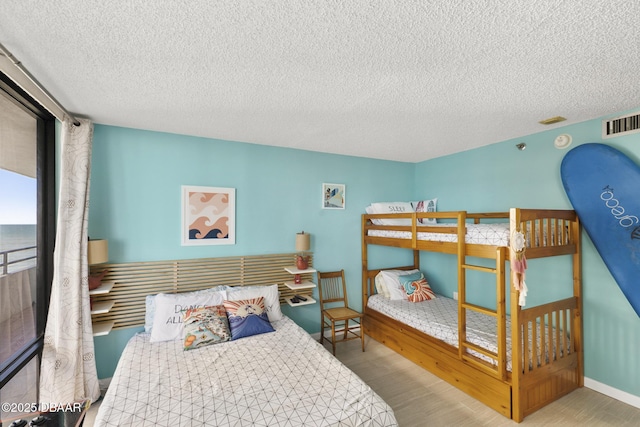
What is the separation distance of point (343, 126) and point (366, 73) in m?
1.08

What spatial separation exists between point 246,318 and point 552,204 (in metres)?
3.41

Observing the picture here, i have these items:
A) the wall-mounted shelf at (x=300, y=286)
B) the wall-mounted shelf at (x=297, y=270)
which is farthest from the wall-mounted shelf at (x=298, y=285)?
the wall-mounted shelf at (x=297, y=270)

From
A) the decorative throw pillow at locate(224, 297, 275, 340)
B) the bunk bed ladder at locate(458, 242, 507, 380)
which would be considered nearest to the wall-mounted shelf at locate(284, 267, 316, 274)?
the decorative throw pillow at locate(224, 297, 275, 340)

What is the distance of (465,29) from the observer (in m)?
1.40

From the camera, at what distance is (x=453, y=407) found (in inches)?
99.5

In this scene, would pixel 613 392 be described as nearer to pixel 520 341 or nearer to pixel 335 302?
pixel 520 341

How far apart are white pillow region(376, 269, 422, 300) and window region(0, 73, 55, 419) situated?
12.1ft

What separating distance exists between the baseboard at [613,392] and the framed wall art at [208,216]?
12.9ft

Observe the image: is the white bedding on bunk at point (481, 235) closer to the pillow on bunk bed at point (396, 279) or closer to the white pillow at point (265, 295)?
the pillow on bunk bed at point (396, 279)

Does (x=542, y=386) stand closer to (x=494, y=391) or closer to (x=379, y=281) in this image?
(x=494, y=391)

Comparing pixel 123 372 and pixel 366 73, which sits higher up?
pixel 366 73

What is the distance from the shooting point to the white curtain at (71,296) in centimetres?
239

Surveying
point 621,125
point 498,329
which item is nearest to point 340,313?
point 498,329

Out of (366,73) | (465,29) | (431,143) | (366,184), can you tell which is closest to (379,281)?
(366,184)
